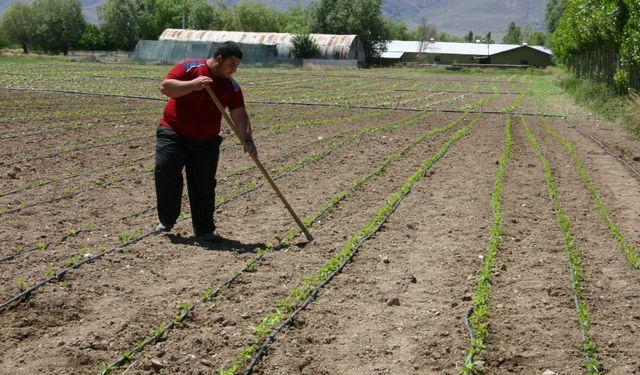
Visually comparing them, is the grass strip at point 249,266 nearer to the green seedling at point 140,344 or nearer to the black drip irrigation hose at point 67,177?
the green seedling at point 140,344

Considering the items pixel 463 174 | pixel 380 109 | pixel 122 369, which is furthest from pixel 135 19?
pixel 122 369

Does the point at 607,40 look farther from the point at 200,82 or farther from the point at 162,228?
the point at 200,82

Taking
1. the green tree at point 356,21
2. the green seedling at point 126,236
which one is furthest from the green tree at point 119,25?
the green seedling at point 126,236

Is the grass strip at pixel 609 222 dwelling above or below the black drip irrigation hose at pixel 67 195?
below

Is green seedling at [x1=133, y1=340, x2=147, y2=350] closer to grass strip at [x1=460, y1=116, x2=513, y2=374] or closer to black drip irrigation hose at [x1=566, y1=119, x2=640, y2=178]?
grass strip at [x1=460, y1=116, x2=513, y2=374]

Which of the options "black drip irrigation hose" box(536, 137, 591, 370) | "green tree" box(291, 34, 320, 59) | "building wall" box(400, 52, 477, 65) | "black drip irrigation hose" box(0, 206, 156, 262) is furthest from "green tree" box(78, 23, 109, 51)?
"black drip irrigation hose" box(536, 137, 591, 370)

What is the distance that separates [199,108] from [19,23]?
94.6 m

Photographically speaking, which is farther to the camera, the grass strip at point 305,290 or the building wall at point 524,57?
the building wall at point 524,57

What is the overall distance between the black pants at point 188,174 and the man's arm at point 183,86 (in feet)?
1.55

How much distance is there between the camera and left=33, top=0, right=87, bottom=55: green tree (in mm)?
85125

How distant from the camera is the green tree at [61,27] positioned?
85.1 metres

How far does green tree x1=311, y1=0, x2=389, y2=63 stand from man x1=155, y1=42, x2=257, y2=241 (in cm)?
7365

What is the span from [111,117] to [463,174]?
8053 mm

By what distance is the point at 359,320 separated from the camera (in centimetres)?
513
